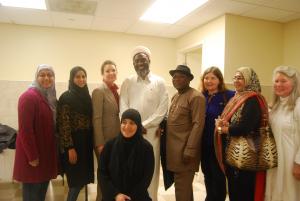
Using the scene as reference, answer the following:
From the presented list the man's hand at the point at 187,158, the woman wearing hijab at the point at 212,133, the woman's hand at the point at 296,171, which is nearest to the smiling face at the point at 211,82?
the woman wearing hijab at the point at 212,133

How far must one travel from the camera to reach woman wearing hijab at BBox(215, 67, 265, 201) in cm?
199

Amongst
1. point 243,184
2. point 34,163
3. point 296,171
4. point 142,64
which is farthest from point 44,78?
point 296,171

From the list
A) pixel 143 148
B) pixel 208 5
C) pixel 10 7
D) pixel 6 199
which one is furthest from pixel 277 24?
pixel 6 199

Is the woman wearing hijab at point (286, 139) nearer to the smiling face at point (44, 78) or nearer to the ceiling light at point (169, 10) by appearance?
the ceiling light at point (169, 10)

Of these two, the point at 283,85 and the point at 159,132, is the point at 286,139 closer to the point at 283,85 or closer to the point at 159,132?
the point at 283,85

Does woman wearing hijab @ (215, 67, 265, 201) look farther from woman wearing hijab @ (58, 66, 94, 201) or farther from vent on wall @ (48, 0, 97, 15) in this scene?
vent on wall @ (48, 0, 97, 15)

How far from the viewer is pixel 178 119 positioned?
2.29 meters

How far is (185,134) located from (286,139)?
0.76 metres

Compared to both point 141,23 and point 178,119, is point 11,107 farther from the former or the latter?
point 178,119

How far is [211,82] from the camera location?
240cm

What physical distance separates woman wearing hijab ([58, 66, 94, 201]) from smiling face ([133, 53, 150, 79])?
49 cm

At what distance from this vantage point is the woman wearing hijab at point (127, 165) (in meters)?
1.85

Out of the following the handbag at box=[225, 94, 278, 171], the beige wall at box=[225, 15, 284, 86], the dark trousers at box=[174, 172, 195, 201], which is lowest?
the dark trousers at box=[174, 172, 195, 201]

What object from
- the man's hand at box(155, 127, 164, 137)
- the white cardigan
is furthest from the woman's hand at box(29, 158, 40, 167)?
the white cardigan
